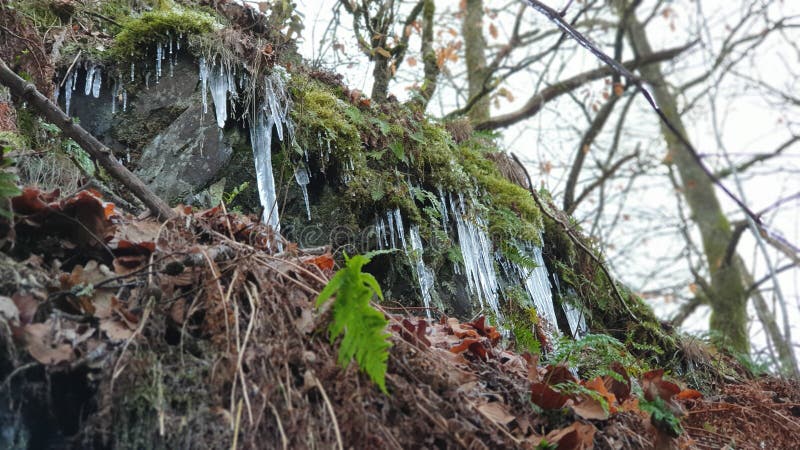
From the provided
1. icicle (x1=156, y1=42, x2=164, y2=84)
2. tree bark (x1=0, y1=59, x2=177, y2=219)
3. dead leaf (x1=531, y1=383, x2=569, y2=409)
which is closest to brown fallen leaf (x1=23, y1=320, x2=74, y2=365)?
tree bark (x1=0, y1=59, x2=177, y2=219)

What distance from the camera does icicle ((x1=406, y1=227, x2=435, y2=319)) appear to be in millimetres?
4027

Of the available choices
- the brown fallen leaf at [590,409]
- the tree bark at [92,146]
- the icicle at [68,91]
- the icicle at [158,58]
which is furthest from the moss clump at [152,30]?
the brown fallen leaf at [590,409]

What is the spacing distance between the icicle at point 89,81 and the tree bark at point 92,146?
3.83 feet

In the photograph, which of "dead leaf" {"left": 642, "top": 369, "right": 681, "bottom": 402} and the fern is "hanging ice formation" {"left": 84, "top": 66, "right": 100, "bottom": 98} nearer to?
the fern

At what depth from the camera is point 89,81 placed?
4.15 m

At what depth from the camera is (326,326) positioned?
207cm

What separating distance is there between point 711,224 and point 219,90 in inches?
339

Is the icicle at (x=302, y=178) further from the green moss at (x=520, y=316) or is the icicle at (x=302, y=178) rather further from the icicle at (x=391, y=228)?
the green moss at (x=520, y=316)

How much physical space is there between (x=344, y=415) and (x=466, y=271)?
2525 mm

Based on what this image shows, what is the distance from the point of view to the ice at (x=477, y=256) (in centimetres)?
422

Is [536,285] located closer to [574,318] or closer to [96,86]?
[574,318]

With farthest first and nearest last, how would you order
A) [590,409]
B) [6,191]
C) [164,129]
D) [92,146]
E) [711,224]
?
[711,224]
[164,129]
[92,146]
[590,409]
[6,191]

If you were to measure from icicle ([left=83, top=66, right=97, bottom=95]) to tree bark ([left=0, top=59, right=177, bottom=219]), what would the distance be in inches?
45.9

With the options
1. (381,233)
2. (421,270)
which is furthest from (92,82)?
(421,270)
